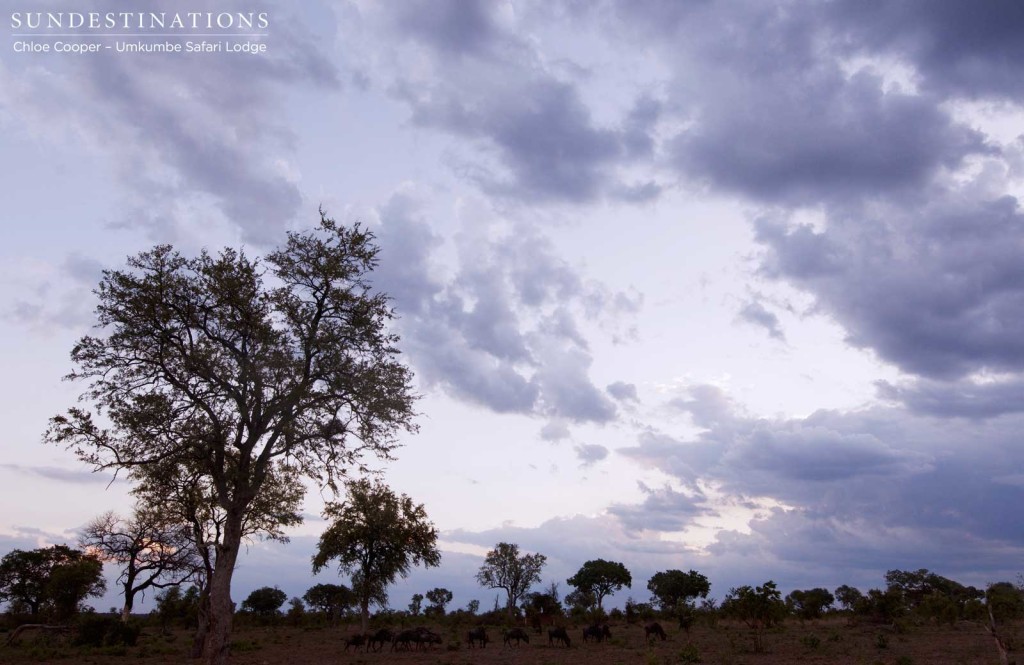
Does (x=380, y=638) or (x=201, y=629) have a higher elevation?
→ (x=201, y=629)

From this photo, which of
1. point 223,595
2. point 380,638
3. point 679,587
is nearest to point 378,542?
point 380,638

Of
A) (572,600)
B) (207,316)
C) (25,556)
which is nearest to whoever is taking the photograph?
(207,316)

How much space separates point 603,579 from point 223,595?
78.5 m

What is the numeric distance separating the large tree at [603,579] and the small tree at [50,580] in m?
59.1

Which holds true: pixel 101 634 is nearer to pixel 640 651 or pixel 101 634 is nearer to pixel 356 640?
pixel 356 640

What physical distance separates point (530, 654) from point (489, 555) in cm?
4840

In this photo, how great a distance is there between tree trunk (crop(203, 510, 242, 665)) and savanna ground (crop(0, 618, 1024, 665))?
12.5 meters

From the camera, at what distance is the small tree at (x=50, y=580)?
59250 mm

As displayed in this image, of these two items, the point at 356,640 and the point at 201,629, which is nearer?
the point at 201,629

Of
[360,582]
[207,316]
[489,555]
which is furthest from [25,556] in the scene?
[207,316]

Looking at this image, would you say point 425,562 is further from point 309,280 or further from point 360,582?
point 309,280

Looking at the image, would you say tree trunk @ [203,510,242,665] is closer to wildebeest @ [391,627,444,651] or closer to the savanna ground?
the savanna ground

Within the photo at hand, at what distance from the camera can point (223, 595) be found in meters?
24.1

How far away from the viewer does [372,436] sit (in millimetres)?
26594
